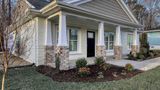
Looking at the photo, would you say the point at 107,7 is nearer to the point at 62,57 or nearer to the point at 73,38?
the point at 73,38

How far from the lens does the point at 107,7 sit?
12.6m

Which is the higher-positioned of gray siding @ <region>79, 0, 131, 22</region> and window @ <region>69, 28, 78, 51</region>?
gray siding @ <region>79, 0, 131, 22</region>

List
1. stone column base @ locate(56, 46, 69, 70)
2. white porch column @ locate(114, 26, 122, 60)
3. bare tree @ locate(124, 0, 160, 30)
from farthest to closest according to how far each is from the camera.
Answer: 1. bare tree @ locate(124, 0, 160, 30)
2. white porch column @ locate(114, 26, 122, 60)
3. stone column base @ locate(56, 46, 69, 70)

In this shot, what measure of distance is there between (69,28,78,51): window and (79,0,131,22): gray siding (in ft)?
7.68

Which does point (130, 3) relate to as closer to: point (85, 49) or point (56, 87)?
point (85, 49)

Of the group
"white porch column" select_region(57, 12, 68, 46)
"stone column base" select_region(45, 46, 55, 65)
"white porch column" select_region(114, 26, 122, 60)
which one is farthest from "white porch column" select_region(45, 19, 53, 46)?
"white porch column" select_region(114, 26, 122, 60)

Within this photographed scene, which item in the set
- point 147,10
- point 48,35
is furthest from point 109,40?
point 147,10

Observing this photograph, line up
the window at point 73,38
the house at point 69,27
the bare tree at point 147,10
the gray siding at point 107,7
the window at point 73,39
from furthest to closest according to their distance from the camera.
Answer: the bare tree at point 147,10, the window at point 73,39, the window at point 73,38, the gray siding at point 107,7, the house at point 69,27

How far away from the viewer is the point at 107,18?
1148 centimetres

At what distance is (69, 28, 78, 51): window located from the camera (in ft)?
39.3

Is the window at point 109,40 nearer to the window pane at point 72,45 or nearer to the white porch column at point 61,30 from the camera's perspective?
the window pane at point 72,45

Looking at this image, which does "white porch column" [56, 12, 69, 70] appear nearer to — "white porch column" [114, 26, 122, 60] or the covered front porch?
Answer: the covered front porch

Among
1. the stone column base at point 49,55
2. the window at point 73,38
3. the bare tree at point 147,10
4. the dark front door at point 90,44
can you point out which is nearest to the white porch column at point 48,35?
the stone column base at point 49,55

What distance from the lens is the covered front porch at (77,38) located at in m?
8.58
